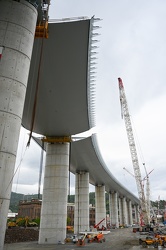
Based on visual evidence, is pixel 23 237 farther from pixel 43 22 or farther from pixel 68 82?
pixel 43 22

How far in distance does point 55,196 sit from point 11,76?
21.2m

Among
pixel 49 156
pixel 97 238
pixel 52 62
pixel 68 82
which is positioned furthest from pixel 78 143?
pixel 52 62

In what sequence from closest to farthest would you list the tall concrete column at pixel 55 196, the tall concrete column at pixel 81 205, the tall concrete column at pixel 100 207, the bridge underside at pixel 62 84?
1. the bridge underside at pixel 62 84
2. the tall concrete column at pixel 55 196
3. the tall concrete column at pixel 81 205
4. the tall concrete column at pixel 100 207

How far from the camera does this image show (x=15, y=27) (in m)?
12.3

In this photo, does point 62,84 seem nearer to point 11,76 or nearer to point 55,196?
point 11,76

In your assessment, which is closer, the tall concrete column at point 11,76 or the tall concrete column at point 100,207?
the tall concrete column at point 11,76

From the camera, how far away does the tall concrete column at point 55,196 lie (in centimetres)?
2812

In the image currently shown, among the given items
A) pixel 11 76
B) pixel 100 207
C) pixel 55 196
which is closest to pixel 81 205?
pixel 100 207

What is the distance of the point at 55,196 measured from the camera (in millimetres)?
29281

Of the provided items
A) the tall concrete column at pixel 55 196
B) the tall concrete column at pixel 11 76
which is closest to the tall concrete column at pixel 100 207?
the tall concrete column at pixel 55 196

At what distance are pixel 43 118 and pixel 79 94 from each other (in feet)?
23.4

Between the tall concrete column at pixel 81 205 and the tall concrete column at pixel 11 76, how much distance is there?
41.5 meters

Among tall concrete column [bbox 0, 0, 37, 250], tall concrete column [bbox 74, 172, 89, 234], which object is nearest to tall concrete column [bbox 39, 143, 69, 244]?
tall concrete column [bbox 0, 0, 37, 250]

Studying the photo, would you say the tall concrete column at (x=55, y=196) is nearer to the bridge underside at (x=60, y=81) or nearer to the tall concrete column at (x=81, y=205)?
the bridge underside at (x=60, y=81)
